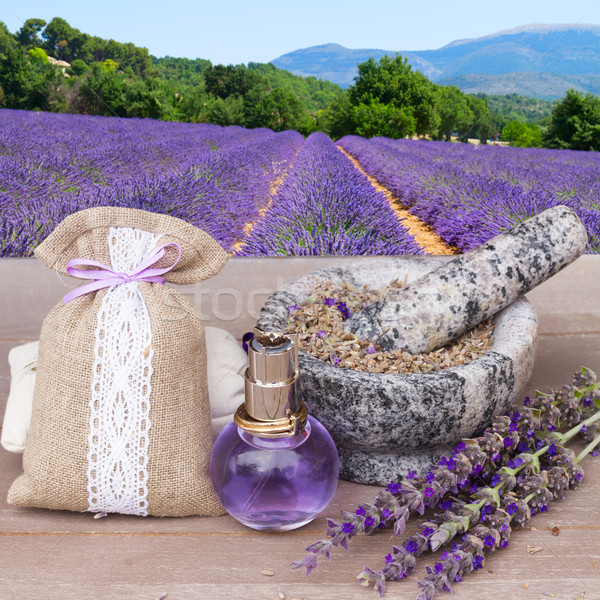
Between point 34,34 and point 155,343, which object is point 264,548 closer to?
point 155,343

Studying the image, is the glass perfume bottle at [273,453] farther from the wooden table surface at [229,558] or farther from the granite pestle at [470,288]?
the granite pestle at [470,288]

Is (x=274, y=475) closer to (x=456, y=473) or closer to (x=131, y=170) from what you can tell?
(x=456, y=473)

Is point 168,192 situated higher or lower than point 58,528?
higher

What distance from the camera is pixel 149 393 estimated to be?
778 mm

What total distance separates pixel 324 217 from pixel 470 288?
68cm

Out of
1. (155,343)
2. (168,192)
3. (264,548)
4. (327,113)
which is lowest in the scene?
(264,548)

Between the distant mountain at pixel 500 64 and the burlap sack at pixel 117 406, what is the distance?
3.40ft

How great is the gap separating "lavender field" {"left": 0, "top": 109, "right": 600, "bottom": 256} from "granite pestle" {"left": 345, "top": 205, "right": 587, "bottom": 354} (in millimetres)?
501

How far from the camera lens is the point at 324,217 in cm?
157

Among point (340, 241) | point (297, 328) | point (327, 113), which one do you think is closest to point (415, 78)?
point (327, 113)

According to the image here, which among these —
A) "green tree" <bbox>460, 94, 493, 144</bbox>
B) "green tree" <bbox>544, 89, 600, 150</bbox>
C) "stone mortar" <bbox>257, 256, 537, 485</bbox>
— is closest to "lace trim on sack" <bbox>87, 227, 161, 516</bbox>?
"stone mortar" <bbox>257, 256, 537, 485</bbox>

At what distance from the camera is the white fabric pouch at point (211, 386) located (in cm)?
91

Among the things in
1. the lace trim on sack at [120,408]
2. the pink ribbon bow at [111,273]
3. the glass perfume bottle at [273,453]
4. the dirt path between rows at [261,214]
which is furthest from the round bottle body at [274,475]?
the dirt path between rows at [261,214]

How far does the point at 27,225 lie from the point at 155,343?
777 mm
